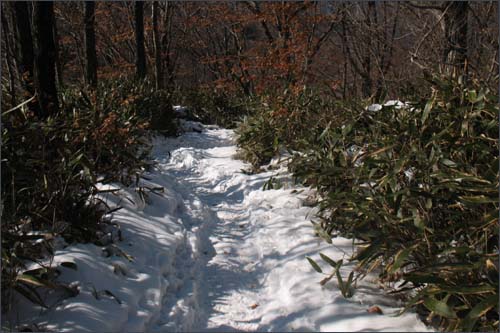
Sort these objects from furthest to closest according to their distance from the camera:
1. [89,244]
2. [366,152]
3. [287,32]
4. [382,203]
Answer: [287,32] < [366,152] < [89,244] < [382,203]

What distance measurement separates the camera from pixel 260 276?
3.09m

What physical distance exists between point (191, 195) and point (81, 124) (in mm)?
1716

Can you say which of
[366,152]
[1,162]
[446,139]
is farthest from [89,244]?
[446,139]

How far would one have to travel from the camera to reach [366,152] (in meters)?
3.64

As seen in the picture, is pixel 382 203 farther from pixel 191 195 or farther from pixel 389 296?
pixel 191 195

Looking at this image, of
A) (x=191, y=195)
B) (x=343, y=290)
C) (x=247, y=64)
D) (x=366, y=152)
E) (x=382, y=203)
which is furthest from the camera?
(x=247, y=64)

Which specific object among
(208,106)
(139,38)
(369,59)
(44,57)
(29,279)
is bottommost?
(208,106)

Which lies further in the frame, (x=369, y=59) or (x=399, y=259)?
(x=369, y=59)

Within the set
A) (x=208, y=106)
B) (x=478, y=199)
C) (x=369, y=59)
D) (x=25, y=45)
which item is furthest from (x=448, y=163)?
(x=208, y=106)

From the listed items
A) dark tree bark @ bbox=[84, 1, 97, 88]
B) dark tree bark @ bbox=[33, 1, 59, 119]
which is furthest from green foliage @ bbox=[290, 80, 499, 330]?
dark tree bark @ bbox=[84, 1, 97, 88]

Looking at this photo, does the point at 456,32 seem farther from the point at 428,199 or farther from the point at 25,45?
the point at 25,45

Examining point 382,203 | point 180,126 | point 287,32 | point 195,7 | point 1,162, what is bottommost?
point 180,126

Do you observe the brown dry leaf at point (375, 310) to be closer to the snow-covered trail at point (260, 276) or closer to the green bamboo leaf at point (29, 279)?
the snow-covered trail at point (260, 276)

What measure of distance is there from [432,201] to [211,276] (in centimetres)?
174
